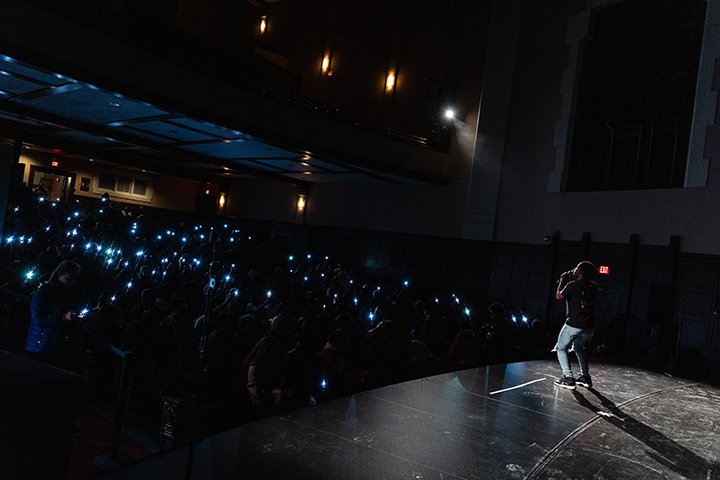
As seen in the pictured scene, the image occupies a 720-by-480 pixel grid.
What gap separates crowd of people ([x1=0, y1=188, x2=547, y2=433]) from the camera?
15.9 feet

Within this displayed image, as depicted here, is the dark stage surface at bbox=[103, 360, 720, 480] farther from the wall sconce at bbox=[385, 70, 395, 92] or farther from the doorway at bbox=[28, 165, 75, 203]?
the doorway at bbox=[28, 165, 75, 203]

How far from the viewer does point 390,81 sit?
17141 mm

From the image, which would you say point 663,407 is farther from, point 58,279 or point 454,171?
point 454,171

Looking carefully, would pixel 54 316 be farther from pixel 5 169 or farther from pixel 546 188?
pixel 546 188

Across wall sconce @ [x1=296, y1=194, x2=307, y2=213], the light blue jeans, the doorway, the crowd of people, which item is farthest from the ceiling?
the light blue jeans

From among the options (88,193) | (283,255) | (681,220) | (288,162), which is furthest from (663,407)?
(88,193)

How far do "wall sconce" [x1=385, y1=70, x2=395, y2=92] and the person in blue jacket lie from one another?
14068mm

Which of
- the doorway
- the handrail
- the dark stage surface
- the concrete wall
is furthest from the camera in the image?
the doorway

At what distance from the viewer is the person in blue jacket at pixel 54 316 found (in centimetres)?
479

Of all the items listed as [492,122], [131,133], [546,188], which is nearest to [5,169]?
[131,133]

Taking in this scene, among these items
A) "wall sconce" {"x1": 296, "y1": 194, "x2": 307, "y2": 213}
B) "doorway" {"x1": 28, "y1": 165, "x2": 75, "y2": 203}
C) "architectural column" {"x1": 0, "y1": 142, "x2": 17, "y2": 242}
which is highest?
"wall sconce" {"x1": 296, "y1": 194, "x2": 307, "y2": 213}

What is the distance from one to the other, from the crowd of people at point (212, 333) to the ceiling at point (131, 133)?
2.74 meters

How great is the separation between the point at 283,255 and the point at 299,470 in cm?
1679

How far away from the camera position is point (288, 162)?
1474 centimetres
